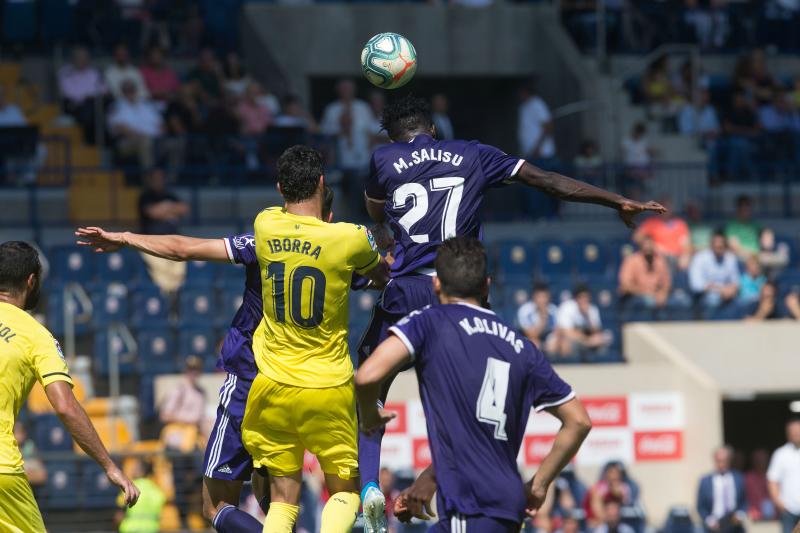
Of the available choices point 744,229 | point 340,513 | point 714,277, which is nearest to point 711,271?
point 714,277

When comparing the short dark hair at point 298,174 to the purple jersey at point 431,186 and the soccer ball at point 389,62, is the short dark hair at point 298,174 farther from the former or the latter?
the soccer ball at point 389,62

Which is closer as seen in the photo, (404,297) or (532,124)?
(404,297)

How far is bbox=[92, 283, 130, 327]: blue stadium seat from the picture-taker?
692 inches

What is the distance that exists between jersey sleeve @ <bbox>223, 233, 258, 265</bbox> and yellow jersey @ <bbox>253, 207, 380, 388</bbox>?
0.77 ft

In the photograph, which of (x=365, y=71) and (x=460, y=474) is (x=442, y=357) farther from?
(x=365, y=71)

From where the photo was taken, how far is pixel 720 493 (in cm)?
1706

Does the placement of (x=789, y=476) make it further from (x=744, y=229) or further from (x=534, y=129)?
(x=534, y=129)

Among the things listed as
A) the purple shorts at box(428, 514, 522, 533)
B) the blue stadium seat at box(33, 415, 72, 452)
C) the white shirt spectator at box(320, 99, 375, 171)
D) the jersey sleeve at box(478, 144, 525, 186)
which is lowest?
the purple shorts at box(428, 514, 522, 533)

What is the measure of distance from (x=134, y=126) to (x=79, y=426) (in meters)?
13.2

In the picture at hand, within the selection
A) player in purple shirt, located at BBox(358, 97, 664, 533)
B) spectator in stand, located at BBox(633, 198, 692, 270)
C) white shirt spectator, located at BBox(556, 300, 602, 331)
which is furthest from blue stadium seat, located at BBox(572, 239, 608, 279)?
player in purple shirt, located at BBox(358, 97, 664, 533)

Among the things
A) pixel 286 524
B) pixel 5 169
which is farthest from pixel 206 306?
pixel 286 524

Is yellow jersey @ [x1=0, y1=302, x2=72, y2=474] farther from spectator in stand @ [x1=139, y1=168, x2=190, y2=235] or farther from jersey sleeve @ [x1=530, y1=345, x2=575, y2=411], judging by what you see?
spectator in stand @ [x1=139, y1=168, x2=190, y2=235]

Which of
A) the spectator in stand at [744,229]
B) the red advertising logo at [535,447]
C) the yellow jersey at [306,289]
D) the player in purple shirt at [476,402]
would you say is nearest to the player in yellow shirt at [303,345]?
the yellow jersey at [306,289]

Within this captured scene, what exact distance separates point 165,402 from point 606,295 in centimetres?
583
